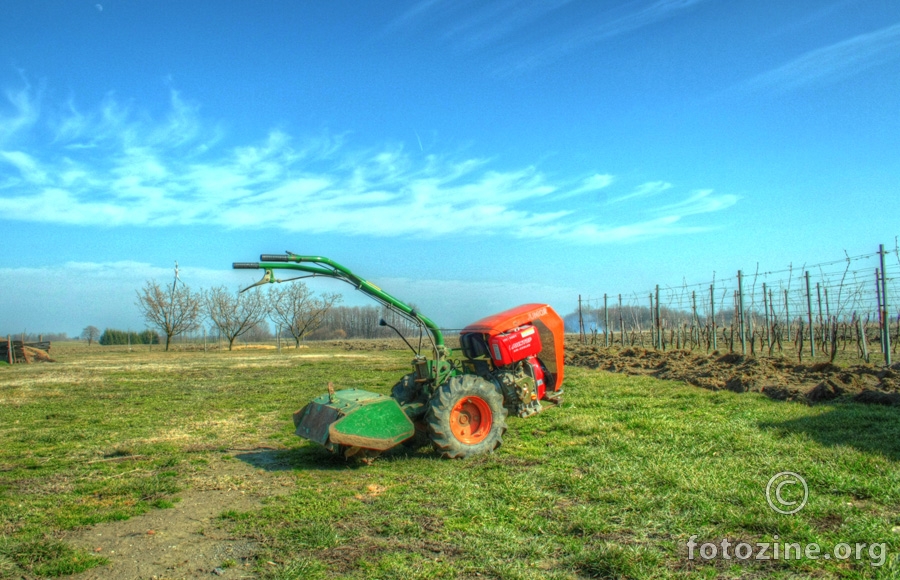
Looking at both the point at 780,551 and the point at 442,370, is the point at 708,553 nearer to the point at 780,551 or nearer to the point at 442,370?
the point at 780,551

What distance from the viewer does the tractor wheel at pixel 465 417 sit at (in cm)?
693

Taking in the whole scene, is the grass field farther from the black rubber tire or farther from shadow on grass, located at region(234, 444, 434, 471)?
the black rubber tire

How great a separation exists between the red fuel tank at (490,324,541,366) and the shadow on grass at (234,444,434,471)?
1413 millimetres

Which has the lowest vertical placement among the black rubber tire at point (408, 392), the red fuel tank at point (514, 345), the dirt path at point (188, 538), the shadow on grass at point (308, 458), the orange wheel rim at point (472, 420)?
the dirt path at point (188, 538)

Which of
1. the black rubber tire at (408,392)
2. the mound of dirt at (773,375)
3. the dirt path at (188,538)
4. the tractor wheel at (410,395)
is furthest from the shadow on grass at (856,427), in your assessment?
the dirt path at (188,538)

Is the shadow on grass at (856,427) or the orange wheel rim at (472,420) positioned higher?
the orange wheel rim at (472,420)

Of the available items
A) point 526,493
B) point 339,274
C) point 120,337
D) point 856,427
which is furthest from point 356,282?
point 120,337

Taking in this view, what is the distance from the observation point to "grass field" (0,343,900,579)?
4066mm

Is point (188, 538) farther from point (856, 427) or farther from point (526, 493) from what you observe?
point (856, 427)

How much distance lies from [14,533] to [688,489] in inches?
210

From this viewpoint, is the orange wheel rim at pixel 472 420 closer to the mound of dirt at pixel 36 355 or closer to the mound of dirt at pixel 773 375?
the mound of dirt at pixel 773 375

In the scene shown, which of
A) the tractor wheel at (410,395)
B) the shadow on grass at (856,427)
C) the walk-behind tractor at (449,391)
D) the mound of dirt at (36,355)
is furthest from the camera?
the mound of dirt at (36,355)

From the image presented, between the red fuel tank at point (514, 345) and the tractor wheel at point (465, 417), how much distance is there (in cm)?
49

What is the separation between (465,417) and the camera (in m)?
7.29
